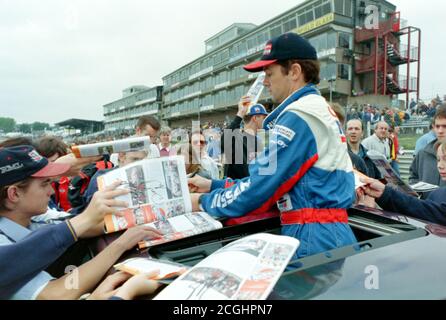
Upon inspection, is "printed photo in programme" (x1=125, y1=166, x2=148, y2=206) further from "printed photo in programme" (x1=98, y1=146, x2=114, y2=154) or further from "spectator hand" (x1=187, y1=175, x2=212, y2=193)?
"spectator hand" (x1=187, y1=175, x2=212, y2=193)

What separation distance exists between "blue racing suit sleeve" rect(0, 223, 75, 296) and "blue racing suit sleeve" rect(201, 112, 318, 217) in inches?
34.7

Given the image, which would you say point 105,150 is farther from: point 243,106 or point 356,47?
Result: point 356,47

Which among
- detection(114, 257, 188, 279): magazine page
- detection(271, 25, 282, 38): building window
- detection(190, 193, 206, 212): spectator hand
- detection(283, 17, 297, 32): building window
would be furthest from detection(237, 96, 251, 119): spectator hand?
detection(271, 25, 282, 38): building window

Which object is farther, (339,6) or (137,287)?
(339,6)

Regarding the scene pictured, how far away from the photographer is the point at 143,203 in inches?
67.4

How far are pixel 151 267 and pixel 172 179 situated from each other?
1.88 ft

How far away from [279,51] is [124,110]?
86.5m

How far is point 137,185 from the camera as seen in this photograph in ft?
5.53

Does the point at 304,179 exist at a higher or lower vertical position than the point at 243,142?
lower

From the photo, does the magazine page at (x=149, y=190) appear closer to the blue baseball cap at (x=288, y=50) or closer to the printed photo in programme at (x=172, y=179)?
the printed photo in programme at (x=172, y=179)

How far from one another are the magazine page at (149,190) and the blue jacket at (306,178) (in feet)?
1.08

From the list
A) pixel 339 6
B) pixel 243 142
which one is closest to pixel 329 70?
pixel 339 6
